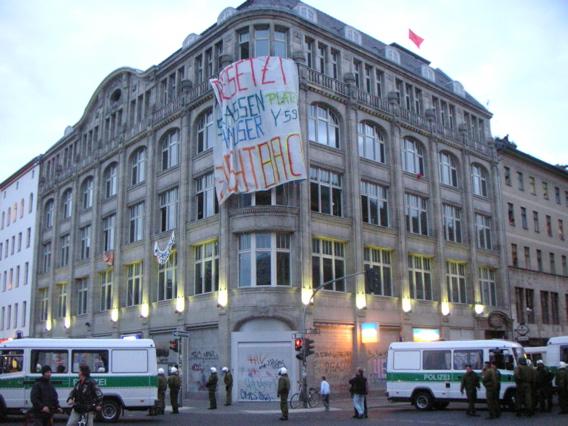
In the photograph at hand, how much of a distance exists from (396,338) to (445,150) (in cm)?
1508

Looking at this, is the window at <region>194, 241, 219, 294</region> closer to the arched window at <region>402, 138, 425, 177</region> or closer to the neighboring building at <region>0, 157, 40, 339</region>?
the arched window at <region>402, 138, 425, 177</region>

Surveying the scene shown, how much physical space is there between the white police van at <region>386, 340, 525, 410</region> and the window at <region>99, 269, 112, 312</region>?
2591cm

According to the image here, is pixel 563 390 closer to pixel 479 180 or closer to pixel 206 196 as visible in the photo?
pixel 206 196

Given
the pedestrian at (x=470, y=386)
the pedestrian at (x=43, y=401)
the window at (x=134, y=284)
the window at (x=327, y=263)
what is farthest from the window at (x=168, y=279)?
the pedestrian at (x=43, y=401)

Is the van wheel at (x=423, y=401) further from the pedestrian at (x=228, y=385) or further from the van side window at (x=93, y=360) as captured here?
the van side window at (x=93, y=360)

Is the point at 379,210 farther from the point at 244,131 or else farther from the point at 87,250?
the point at 87,250

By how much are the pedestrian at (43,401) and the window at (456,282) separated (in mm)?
36148

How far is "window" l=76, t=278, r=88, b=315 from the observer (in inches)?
2026

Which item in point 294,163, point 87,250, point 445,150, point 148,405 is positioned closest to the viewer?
point 148,405

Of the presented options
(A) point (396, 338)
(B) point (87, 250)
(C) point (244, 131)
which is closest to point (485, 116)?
(A) point (396, 338)

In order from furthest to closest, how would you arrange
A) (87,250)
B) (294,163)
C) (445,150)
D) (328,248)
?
(87,250)
(445,150)
(328,248)
(294,163)

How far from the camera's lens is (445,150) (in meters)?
48.7

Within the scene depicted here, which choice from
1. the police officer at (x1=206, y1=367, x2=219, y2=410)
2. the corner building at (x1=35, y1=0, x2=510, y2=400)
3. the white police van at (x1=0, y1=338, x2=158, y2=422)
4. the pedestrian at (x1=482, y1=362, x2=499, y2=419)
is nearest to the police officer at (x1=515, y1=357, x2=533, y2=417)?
the pedestrian at (x1=482, y1=362, x2=499, y2=419)

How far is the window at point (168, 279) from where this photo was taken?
40.9 m
